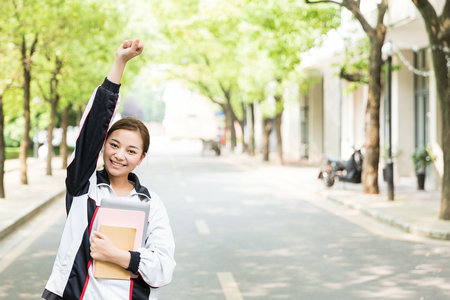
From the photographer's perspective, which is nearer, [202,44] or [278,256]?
[278,256]

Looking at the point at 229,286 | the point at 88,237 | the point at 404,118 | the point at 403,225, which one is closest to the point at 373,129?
the point at 403,225

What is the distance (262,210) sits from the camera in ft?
47.6

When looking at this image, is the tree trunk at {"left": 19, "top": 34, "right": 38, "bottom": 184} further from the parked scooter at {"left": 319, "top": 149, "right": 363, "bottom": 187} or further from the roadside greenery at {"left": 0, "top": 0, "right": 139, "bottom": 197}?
the parked scooter at {"left": 319, "top": 149, "right": 363, "bottom": 187}

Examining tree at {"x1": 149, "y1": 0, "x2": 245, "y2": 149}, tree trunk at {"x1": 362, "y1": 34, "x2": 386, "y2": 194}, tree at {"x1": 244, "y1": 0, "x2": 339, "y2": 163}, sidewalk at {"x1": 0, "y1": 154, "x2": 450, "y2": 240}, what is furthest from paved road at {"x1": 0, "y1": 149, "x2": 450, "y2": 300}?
tree at {"x1": 149, "y1": 0, "x2": 245, "y2": 149}

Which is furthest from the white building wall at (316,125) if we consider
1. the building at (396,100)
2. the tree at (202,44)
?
the tree at (202,44)

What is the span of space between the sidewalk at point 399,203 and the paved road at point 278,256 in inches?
13.2

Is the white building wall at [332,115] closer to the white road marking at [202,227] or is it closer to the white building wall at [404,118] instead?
the white building wall at [404,118]

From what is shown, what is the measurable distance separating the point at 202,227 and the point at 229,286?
4566 millimetres

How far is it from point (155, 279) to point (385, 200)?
13.3m

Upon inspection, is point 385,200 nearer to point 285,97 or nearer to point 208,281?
point 208,281

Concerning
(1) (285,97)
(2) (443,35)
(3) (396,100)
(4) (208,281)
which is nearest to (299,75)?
(1) (285,97)

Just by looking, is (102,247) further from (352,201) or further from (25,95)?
(25,95)

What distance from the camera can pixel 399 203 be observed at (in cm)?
1491

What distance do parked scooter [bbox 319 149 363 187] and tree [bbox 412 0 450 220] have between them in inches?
272
